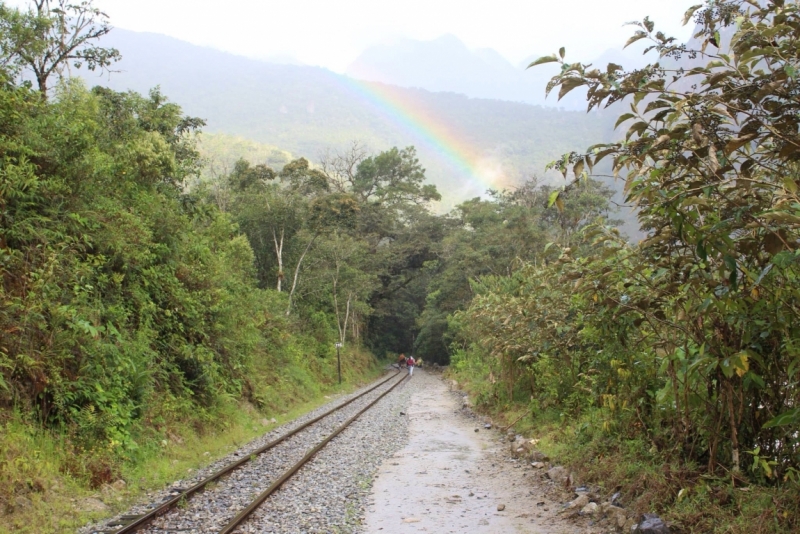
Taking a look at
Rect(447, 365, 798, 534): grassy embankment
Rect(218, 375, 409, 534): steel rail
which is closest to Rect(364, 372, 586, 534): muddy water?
Rect(447, 365, 798, 534): grassy embankment

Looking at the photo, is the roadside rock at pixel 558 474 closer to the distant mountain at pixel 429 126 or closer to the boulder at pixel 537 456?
the boulder at pixel 537 456

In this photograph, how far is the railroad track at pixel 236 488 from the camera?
5.95m

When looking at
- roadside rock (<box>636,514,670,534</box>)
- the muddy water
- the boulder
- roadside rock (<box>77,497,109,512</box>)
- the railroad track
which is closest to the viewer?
roadside rock (<box>636,514,670,534</box>)

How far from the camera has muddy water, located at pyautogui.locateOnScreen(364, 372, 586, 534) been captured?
21.6ft

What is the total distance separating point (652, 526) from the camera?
508 centimetres

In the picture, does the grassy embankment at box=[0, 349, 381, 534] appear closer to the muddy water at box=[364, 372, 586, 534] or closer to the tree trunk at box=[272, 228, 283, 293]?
the muddy water at box=[364, 372, 586, 534]

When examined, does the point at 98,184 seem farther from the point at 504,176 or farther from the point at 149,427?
the point at 504,176

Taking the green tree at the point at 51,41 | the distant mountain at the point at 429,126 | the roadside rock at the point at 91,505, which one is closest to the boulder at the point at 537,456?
the roadside rock at the point at 91,505

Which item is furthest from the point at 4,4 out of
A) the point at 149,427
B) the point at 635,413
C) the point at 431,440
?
the point at 635,413

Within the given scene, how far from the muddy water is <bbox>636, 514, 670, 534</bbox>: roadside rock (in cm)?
111

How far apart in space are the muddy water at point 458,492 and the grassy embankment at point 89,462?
3.22 metres

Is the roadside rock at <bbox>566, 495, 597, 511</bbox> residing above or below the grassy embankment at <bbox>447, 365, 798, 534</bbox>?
below

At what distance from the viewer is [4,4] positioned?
1163 cm

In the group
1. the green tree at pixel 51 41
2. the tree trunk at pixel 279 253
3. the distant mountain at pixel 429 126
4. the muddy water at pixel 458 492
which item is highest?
the distant mountain at pixel 429 126
